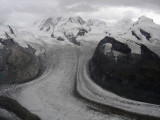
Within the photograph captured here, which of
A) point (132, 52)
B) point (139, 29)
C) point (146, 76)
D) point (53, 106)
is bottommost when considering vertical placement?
point (53, 106)

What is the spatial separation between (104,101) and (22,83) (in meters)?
22.7

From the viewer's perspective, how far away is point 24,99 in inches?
2425

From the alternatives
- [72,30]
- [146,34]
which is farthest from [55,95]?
[72,30]

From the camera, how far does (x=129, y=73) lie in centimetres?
6556

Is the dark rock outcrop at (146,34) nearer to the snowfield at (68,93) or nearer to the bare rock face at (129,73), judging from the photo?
the snowfield at (68,93)

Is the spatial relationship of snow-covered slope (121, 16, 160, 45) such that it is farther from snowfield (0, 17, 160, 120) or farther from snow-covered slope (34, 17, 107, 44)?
snow-covered slope (34, 17, 107, 44)

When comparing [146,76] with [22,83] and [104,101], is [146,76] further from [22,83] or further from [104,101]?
[22,83]

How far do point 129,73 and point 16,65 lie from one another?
31993 mm

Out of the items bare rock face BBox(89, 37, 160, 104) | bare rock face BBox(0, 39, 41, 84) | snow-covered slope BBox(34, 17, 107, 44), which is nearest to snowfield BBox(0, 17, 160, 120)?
bare rock face BBox(89, 37, 160, 104)

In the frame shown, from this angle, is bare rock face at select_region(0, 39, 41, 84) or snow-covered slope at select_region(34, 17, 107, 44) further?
snow-covered slope at select_region(34, 17, 107, 44)

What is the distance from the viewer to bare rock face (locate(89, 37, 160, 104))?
2383 inches

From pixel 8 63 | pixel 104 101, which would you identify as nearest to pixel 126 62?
pixel 104 101

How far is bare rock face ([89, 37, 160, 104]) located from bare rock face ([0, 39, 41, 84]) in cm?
1596

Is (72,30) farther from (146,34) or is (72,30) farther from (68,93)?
(68,93)
